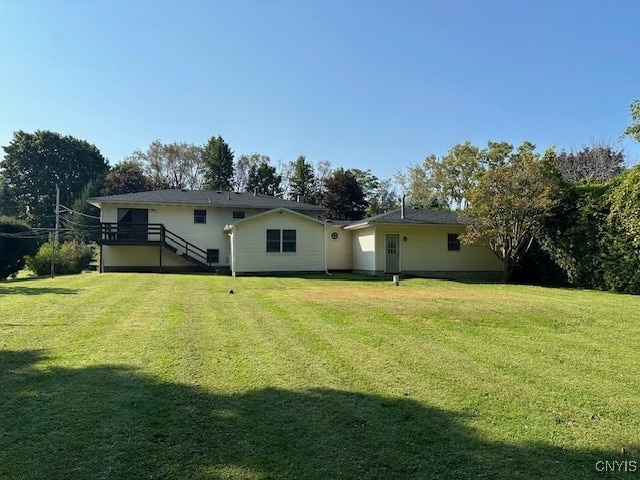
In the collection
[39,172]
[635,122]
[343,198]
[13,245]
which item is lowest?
[13,245]

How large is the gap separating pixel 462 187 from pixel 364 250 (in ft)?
79.1

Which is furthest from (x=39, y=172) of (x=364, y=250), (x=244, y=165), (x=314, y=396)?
(x=314, y=396)

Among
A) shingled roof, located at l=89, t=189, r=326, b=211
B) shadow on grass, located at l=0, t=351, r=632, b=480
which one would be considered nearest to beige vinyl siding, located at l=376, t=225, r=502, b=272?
shingled roof, located at l=89, t=189, r=326, b=211

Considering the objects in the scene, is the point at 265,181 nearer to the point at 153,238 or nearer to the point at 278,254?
the point at 153,238

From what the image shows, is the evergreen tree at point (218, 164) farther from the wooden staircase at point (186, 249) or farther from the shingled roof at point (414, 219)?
the shingled roof at point (414, 219)

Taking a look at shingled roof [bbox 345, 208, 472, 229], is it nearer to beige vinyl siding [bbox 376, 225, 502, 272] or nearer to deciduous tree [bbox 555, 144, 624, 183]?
beige vinyl siding [bbox 376, 225, 502, 272]

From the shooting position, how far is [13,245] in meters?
20.5

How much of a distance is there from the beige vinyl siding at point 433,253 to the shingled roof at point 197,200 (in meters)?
5.32

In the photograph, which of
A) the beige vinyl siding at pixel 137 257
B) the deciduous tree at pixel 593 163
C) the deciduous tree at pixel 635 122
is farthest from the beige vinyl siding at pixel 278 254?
the deciduous tree at pixel 593 163

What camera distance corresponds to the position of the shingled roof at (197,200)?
20719 mm

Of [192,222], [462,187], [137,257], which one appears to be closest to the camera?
[137,257]

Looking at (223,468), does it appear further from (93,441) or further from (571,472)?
(571,472)

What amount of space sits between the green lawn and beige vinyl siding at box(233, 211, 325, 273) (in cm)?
1115

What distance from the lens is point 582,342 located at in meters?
6.37
